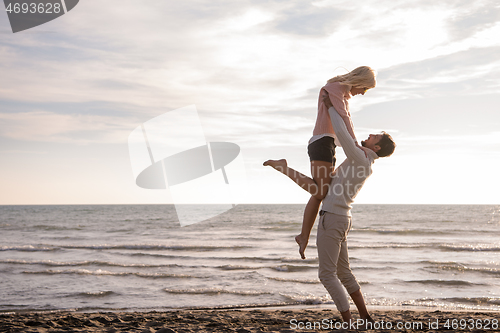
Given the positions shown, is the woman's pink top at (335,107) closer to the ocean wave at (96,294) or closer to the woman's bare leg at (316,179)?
the woman's bare leg at (316,179)

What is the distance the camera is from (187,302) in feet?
18.6

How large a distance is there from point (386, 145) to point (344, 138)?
0.41 m

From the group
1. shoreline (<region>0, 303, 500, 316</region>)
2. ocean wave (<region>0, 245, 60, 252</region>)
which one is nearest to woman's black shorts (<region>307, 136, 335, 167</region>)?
shoreline (<region>0, 303, 500, 316</region>)

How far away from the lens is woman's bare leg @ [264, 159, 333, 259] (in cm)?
267

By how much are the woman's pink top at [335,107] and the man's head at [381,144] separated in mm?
210

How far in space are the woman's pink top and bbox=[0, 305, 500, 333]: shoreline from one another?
6.42ft

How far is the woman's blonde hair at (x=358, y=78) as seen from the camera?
8.74 feet

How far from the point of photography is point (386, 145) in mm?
2678

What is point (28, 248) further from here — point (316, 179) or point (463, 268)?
point (463, 268)

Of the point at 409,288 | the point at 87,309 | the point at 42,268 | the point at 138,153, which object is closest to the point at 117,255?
the point at 42,268

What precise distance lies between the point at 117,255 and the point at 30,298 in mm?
5015

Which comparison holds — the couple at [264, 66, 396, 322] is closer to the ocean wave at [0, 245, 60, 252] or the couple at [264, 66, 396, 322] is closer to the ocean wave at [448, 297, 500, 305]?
the ocean wave at [448, 297, 500, 305]

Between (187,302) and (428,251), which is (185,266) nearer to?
(187,302)

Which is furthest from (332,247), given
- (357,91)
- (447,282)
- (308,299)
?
(447,282)
